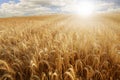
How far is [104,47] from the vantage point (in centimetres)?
321

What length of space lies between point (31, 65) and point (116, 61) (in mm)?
1300

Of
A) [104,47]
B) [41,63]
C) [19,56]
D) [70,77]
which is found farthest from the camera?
[104,47]

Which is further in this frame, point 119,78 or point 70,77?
point 119,78

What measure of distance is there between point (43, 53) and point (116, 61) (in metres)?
1.15

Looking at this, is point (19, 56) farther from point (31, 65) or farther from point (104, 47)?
point (104, 47)

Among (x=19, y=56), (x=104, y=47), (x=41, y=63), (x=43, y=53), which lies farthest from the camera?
(x=104, y=47)

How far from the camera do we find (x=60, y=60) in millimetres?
2336

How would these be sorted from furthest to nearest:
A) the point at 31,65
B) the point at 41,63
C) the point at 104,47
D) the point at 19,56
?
1. the point at 104,47
2. the point at 19,56
3. the point at 41,63
4. the point at 31,65

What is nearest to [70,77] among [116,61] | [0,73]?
[116,61]

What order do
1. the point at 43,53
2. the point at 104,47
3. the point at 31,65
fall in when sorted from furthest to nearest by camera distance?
the point at 104,47
the point at 43,53
the point at 31,65

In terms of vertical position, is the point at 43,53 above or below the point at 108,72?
above

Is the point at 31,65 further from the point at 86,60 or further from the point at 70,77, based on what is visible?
the point at 86,60

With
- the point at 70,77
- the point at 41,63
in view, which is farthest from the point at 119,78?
the point at 41,63

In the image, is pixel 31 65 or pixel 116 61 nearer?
pixel 31 65
